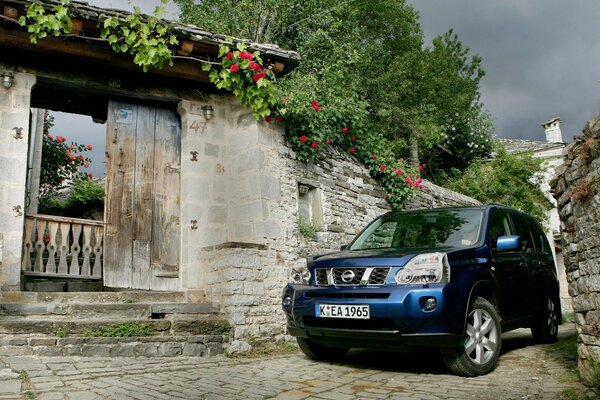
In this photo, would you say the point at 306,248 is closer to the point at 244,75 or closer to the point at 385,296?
the point at 244,75

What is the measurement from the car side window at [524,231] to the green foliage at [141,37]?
496 cm

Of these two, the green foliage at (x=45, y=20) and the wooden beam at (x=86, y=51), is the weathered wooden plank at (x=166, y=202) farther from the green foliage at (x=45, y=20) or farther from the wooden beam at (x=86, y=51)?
the green foliage at (x=45, y=20)

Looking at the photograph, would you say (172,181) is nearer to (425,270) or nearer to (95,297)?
(95,297)

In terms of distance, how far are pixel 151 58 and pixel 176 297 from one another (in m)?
3.23

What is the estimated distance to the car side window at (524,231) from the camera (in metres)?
6.15

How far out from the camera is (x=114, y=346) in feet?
17.8

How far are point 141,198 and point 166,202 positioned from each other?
37 centimetres

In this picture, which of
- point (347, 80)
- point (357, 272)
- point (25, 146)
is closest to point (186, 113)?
point (25, 146)

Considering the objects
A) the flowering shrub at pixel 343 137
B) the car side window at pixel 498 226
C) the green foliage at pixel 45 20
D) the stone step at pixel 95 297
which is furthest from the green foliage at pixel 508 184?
the green foliage at pixel 45 20

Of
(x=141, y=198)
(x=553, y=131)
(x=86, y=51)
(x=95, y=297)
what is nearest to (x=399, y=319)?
(x=95, y=297)

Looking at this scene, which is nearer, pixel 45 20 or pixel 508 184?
pixel 45 20

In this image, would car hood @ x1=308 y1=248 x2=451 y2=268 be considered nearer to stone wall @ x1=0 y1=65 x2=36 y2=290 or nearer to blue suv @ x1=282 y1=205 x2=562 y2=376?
blue suv @ x1=282 y1=205 x2=562 y2=376

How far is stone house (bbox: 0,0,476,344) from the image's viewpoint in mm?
6422

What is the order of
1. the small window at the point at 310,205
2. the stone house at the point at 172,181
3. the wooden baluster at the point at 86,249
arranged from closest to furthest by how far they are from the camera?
the stone house at the point at 172,181 → the wooden baluster at the point at 86,249 → the small window at the point at 310,205
